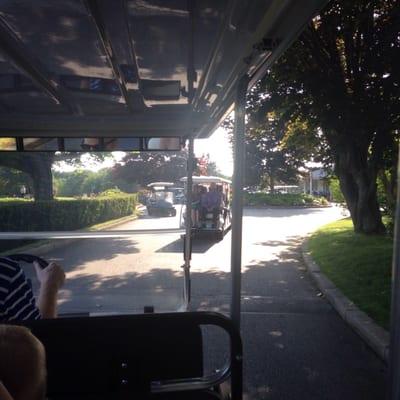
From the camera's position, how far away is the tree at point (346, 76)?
9.33 metres

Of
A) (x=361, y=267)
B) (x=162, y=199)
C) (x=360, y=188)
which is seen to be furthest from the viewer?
(x=360, y=188)

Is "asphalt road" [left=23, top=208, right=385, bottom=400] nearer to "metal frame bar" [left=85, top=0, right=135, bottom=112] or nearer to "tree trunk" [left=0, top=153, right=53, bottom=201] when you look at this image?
"tree trunk" [left=0, top=153, right=53, bottom=201]

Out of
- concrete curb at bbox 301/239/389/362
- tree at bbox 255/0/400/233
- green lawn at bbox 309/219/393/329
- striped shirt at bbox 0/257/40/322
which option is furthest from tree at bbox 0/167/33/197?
tree at bbox 255/0/400/233

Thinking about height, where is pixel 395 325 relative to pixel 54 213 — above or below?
below

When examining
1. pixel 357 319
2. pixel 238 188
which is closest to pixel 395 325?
pixel 238 188

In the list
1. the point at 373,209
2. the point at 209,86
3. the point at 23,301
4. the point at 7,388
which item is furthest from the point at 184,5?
the point at 373,209

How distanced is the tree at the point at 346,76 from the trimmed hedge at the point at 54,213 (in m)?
6.69

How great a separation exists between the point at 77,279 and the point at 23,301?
583 centimetres

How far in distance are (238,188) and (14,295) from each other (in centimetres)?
122

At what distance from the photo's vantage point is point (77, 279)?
7.84 m

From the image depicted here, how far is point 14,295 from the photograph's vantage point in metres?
2.19

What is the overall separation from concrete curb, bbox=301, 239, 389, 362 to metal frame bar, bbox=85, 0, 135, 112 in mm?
3461

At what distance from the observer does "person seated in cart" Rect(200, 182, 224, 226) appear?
15.0m

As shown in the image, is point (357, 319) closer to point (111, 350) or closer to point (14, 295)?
point (14, 295)
